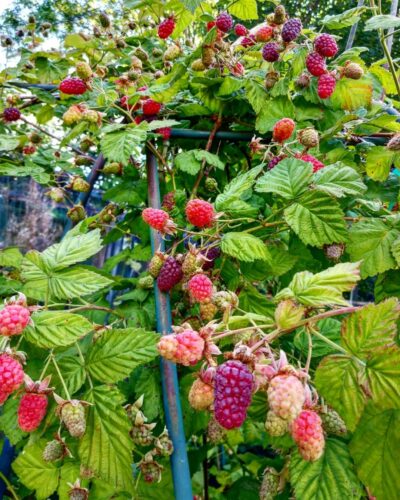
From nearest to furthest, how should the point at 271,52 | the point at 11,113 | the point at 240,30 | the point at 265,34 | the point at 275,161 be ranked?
the point at 275,161 → the point at 271,52 → the point at 265,34 → the point at 240,30 → the point at 11,113

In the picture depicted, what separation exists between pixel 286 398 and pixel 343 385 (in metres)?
0.14

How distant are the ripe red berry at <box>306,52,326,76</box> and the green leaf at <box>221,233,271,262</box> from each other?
1.71 feet

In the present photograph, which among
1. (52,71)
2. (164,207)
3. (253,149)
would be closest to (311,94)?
(253,149)

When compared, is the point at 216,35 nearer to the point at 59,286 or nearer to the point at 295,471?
the point at 59,286

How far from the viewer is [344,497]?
2.12 ft

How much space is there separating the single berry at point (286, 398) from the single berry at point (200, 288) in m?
0.27

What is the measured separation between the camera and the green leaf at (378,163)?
1019 mm

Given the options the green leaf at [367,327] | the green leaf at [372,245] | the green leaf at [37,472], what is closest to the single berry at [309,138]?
the green leaf at [372,245]

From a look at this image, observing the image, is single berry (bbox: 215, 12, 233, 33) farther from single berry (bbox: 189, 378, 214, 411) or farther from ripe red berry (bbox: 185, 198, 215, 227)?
single berry (bbox: 189, 378, 214, 411)

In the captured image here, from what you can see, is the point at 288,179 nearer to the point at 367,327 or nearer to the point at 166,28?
the point at 367,327

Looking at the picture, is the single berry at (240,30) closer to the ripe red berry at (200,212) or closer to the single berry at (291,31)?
the single berry at (291,31)

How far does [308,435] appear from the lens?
0.50 m

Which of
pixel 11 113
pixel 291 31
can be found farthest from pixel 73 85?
pixel 291 31

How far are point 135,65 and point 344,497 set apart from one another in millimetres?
1275
